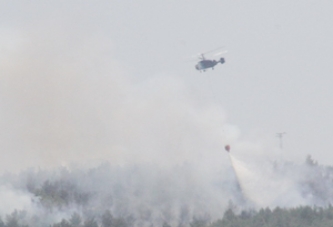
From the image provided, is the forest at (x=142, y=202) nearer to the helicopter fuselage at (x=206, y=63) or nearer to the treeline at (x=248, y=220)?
the treeline at (x=248, y=220)

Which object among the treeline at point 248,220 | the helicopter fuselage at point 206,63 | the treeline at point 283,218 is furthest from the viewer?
the helicopter fuselage at point 206,63

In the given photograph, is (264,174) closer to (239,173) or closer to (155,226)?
(239,173)

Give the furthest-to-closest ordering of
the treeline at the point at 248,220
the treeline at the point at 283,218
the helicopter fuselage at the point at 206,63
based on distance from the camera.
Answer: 1. the helicopter fuselage at the point at 206,63
2. the treeline at the point at 283,218
3. the treeline at the point at 248,220

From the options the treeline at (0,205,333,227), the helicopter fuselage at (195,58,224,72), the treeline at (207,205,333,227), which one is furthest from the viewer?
the helicopter fuselage at (195,58,224,72)

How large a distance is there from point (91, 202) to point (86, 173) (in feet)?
24.5

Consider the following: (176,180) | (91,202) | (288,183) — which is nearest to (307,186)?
(288,183)

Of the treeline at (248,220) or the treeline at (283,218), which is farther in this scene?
the treeline at (283,218)

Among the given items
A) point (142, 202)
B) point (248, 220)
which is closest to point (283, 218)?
point (248, 220)

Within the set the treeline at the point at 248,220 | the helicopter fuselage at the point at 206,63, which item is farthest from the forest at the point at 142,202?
the helicopter fuselage at the point at 206,63

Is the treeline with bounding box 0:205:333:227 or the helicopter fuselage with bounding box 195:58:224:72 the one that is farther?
the helicopter fuselage with bounding box 195:58:224:72

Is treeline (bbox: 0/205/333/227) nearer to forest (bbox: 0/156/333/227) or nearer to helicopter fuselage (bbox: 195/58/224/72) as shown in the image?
forest (bbox: 0/156/333/227)

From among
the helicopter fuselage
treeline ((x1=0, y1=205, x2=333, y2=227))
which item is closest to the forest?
treeline ((x1=0, y1=205, x2=333, y2=227))

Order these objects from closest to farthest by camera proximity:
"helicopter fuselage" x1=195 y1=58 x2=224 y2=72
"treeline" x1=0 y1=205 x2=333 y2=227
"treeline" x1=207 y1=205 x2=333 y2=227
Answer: "treeline" x1=0 y1=205 x2=333 y2=227, "treeline" x1=207 y1=205 x2=333 y2=227, "helicopter fuselage" x1=195 y1=58 x2=224 y2=72

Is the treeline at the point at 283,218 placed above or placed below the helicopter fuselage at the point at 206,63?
below
